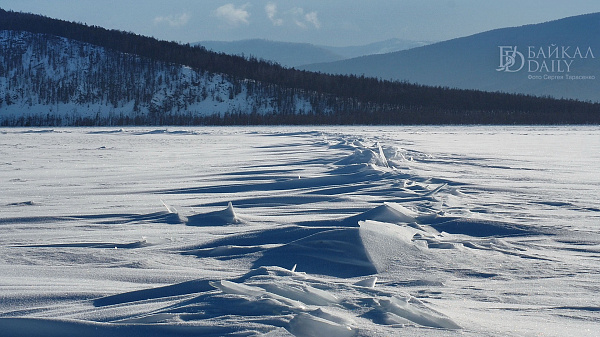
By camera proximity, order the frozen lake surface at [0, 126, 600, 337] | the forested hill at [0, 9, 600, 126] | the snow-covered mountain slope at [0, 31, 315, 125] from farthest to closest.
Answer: the snow-covered mountain slope at [0, 31, 315, 125]
the forested hill at [0, 9, 600, 126]
the frozen lake surface at [0, 126, 600, 337]

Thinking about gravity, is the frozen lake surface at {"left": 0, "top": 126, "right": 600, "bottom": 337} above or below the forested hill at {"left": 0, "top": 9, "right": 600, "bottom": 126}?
below

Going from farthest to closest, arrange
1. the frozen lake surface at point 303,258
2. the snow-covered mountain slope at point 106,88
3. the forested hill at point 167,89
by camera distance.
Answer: the snow-covered mountain slope at point 106,88, the forested hill at point 167,89, the frozen lake surface at point 303,258

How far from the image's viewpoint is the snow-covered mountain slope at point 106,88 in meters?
54.0

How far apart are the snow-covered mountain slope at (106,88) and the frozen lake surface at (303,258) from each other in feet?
155

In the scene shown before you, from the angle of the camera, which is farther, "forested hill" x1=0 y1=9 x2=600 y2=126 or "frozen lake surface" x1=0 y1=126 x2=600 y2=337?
"forested hill" x1=0 y1=9 x2=600 y2=126

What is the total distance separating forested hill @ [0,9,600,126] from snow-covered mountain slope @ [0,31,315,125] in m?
Answer: 0.09

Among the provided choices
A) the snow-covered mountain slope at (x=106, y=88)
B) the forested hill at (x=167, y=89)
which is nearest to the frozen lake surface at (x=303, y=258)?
the forested hill at (x=167, y=89)

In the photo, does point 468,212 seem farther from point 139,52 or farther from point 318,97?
point 139,52

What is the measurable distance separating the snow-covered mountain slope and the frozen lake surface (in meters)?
47.2

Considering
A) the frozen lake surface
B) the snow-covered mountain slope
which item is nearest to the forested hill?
the snow-covered mountain slope

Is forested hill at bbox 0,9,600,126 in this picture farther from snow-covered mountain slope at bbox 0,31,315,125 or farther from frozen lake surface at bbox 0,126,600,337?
frozen lake surface at bbox 0,126,600,337

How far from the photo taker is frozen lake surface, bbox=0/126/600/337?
1857 millimetres

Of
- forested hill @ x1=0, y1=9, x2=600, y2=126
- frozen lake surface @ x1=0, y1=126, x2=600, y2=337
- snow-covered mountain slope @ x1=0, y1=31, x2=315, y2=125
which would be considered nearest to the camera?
frozen lake surface @ x1=0, y1=126, x2=600, y2=337

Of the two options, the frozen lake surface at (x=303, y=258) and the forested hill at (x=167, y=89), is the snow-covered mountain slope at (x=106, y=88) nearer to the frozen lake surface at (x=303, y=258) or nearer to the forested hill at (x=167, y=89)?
the forested hill at (x=167, y=89)
